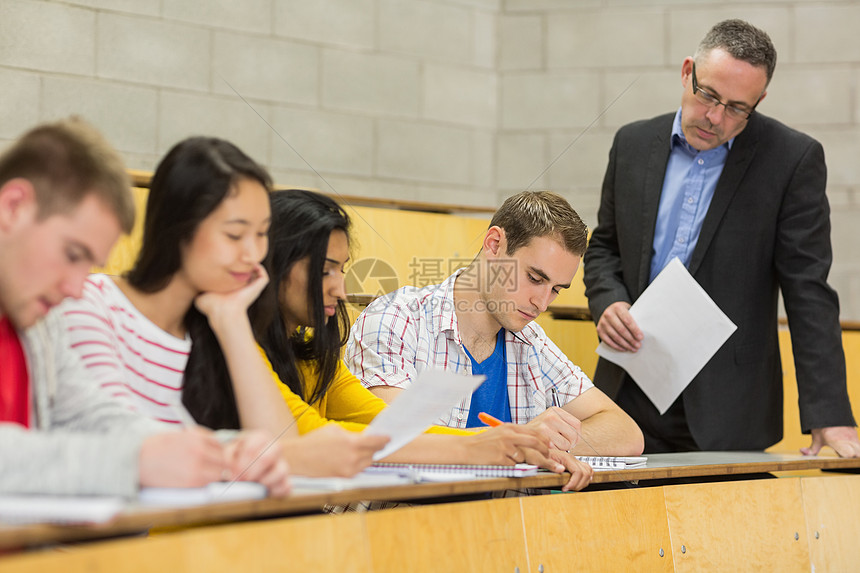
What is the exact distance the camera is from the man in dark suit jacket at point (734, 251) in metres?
1.91

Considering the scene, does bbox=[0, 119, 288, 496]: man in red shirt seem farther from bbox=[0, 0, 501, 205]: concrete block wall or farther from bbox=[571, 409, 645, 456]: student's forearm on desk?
bbox=[0, 0, 501, 205]: concrete block wall

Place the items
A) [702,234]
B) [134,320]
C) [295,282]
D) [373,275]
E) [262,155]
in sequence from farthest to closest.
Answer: [262,155] → [373,275] → [702,234] → [295,282] → [134,320]

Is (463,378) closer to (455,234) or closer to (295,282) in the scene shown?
(295,282)

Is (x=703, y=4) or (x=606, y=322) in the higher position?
(x=703, y=4)

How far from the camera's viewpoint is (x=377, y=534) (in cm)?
101

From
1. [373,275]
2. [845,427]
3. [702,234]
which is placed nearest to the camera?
[845,427]

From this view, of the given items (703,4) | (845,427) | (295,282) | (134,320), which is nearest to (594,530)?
(295,282)

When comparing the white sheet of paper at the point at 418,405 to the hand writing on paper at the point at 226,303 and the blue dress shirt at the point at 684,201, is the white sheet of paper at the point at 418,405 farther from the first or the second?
the blue dress shirt at the point at 684,201

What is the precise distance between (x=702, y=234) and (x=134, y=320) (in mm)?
1307

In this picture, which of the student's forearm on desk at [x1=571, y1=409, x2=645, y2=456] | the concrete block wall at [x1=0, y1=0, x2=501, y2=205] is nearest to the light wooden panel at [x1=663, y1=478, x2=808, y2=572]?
the student's forearm on desk at [x1=571, y1=409, x2=645, y2=456]

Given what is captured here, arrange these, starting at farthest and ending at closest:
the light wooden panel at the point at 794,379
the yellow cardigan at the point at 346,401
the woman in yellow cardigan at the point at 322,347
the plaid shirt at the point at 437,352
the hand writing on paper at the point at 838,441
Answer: the light wooden panel at the point at 794,379 < the hand writing on paper at the point at 838,441 < the plaid shirt at the point at 437,352 < the yellow cardigan at the point at 346,401 < the woman in yellow cardigan at the point at 322,347

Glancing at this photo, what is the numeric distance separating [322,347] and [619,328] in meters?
0.72

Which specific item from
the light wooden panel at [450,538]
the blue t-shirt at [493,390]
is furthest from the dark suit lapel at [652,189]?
the light wooden panel at [450,538]

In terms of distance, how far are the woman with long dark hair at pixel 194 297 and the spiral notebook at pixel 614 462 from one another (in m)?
0.57
